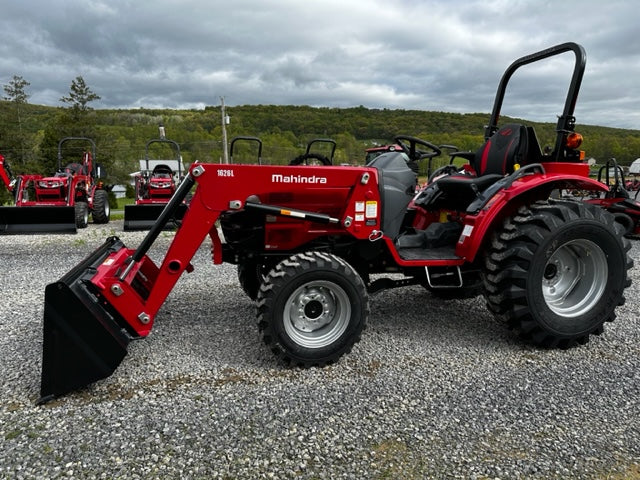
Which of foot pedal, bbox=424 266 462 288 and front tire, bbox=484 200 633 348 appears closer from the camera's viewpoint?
front tire, bbox=484 200 633 348

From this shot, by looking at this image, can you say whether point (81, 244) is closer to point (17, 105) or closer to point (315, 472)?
point (315, 472)

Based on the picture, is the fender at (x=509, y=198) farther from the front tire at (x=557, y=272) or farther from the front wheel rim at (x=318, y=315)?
the front wheel rim at (x=318, y=315)

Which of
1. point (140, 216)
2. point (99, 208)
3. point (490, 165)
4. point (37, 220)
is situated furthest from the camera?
point (99, 208)

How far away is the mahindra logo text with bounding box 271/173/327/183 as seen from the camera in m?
3.46

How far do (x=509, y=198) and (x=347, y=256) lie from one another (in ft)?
4.37

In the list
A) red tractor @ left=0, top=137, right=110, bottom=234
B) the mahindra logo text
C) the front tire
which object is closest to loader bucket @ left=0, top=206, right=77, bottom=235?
red tractor @ left=0, top=137, right=110, bottom=234

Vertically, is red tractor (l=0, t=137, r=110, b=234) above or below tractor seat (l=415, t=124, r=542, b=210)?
below

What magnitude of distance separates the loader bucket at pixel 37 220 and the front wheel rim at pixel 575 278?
359 inches

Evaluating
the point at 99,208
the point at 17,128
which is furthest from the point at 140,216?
the point at 17,128

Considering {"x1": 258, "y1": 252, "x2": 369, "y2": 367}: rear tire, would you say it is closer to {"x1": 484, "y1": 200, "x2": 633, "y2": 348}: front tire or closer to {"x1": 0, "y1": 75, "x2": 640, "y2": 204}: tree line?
{"x1": 484, "y1": 200, "x2": 633, "y2": 348}: front tire

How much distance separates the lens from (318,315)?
11.4 feet

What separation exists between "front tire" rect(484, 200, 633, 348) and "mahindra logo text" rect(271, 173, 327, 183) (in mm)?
1466

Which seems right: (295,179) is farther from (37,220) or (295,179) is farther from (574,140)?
(37,220)

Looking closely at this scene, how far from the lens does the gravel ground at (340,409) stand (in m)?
2.34
